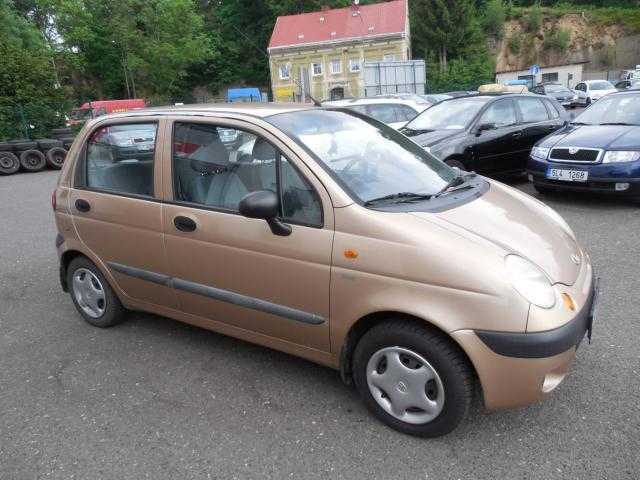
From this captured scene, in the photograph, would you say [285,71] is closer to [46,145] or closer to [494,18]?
[494,18]

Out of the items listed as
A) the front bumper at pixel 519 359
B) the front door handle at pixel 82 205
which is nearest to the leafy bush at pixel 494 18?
the front door handle at pixel 82 205

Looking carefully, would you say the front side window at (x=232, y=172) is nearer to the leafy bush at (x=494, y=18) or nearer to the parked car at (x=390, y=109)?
the parked car at (x=390, y=109)

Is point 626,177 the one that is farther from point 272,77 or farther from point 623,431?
point 272,77

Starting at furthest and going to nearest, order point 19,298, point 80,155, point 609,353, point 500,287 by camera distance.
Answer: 1. point 19,298
2. point 80,155
3. point 609,353
4. point 500,287

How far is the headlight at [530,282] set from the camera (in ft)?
7.49

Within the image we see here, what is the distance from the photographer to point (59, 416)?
2963 mm

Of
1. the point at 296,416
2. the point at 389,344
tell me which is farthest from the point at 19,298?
the point at 389,344

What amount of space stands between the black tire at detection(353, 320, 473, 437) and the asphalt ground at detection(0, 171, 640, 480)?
9 cm

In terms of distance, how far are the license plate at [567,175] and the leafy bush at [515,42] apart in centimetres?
5798

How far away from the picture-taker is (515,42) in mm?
57406

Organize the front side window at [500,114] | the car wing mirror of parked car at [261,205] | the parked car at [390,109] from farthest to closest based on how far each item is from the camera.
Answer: the parked car at [390,109]
the front side window at [500,114]
the car wing mirror of parked car at [261,205]

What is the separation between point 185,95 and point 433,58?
24.7 m

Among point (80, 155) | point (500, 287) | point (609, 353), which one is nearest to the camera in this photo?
point (500, 287)

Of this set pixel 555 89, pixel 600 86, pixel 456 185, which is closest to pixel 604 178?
pixel 456 185
